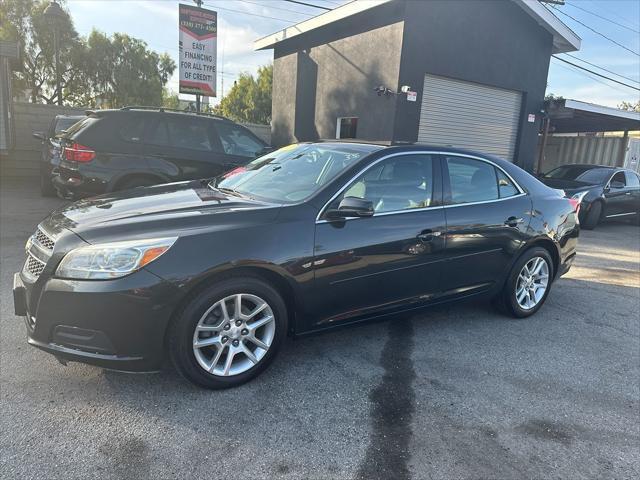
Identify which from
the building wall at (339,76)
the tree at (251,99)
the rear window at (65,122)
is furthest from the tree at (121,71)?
the rear window at (65,122)

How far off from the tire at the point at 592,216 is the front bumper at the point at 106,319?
10.3 m

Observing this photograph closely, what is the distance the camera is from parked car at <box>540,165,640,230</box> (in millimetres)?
10180

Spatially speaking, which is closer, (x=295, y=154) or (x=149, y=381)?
(x=149, y=381)

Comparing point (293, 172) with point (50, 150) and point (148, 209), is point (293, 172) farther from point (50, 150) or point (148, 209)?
point (50, 150)

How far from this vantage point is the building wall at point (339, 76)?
11.6 m

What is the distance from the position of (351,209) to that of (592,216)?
9370 mm

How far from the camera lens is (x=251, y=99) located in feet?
145

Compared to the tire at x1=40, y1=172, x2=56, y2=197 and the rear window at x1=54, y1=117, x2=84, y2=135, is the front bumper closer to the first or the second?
the tire at x1=40, y1=172, x2=56, y2=197

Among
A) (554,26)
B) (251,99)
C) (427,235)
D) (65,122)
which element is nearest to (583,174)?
(554,26)

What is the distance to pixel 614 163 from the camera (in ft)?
59.0

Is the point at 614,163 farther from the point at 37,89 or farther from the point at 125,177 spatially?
the point at 37,89

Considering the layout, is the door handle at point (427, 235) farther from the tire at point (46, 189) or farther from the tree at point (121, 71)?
the tree at point (121, 71)

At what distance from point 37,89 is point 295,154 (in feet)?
102

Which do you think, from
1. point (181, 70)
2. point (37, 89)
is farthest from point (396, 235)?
point (37, 89)
